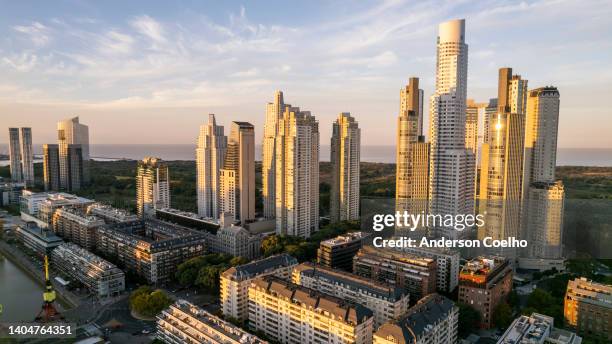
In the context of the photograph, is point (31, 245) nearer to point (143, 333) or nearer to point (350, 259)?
point (143, 333)

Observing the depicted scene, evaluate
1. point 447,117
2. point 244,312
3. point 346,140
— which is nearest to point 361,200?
point 346,140

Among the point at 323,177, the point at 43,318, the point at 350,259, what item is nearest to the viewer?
the point at 43,318

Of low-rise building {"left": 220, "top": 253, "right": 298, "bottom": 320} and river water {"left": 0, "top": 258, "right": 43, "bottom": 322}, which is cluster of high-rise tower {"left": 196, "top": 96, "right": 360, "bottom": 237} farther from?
river water {"left": 0, "top": 258, "right": 43, "bottom": 322}

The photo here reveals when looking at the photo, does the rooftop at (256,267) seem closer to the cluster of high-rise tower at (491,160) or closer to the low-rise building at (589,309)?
the cluster of high-rise tower at (491,160)

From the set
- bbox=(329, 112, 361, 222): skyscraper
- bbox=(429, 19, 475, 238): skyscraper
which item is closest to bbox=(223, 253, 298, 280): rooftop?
bbox=(429, 19, 475, 238): skyscraper

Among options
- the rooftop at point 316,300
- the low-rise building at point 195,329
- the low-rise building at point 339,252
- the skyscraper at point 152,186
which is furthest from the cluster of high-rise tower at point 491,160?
the skyscraper at point 152,186

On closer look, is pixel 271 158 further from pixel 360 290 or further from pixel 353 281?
pixel 360 290
